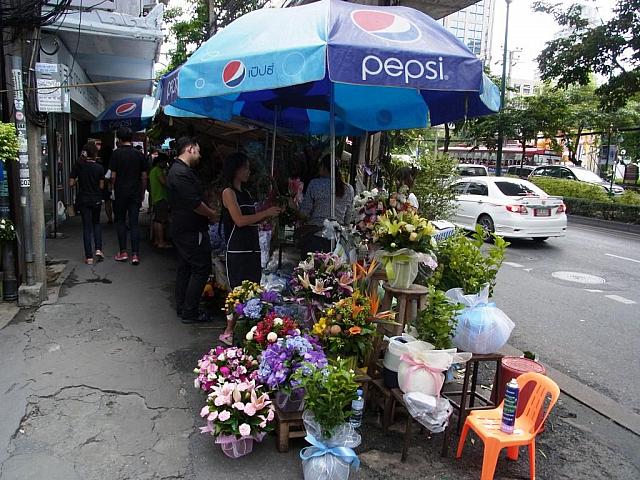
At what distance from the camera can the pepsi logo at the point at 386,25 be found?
10.9 ft

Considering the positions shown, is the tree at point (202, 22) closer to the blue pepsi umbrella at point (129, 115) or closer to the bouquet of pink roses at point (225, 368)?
the blue pepsi umbrella at point (129, 115)

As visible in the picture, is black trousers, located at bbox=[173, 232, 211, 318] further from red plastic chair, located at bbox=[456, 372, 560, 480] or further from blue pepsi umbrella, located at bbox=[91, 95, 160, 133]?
blue pepsi umbrella, located at bbox=[91, 95, 160, 133]

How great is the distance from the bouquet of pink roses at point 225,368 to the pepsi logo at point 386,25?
2.29 meters

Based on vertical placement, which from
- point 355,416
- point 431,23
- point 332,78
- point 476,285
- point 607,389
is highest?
point 431,23

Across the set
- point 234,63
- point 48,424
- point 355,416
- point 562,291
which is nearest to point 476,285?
point 355,416

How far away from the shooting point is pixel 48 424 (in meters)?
3.32

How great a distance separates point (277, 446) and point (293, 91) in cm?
371

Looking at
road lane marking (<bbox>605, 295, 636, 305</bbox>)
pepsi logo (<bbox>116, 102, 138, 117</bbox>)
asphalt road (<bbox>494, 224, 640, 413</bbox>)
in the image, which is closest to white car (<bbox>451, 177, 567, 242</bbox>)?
asphalt road (<bbox>494, 224, 640, 413</bbox>)

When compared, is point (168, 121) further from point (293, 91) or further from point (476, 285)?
point (476, 285)

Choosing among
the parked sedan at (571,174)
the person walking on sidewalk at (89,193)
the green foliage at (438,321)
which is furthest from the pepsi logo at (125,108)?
the parked sedan at (571,174)

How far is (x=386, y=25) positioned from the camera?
136 inches

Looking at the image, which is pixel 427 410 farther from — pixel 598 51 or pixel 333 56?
pixel 598 51

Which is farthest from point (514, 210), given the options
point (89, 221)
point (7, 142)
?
point (7, 142)

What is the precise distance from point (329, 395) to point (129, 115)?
28.1 feet
